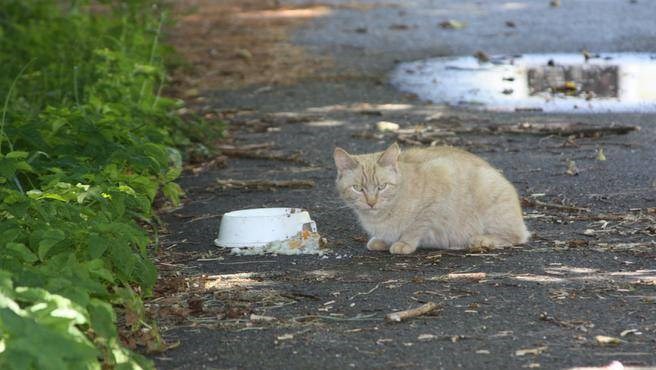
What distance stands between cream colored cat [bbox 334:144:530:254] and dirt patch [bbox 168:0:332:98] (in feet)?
18.7

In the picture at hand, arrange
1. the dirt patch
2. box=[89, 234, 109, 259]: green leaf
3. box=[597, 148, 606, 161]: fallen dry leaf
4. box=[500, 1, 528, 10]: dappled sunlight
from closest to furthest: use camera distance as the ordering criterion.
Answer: box=[89, 234, 109, 259]: green leaf, box=[597, 148, 606, 161]: fallen dry leaf, the dirt patch, box=[500, 1, 528, 10]: dappled sunlight

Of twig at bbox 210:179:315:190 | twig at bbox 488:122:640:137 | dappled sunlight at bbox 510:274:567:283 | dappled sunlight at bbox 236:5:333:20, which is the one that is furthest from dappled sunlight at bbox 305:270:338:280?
dappled sunlight at bbox 236:5:333:20

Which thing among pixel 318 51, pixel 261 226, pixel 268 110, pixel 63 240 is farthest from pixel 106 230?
pixel 318 51

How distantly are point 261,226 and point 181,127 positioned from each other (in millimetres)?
3051

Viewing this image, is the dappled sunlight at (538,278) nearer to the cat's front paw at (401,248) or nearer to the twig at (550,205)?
the cat's front paw at (401,248)

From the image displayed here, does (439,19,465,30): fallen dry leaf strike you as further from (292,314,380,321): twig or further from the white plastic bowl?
(292,314,380,321): twig

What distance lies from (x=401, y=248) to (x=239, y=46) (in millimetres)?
9467

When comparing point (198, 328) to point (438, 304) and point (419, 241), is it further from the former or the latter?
point (419, 241)

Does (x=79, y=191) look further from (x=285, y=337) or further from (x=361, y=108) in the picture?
(x=361, y=108)

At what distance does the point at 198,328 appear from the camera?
16.8ft

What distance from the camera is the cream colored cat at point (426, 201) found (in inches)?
256

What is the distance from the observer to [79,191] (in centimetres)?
587

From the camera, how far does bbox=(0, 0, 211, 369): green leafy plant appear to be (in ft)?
13.0

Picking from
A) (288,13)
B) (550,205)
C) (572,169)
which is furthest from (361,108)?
(288,13)
